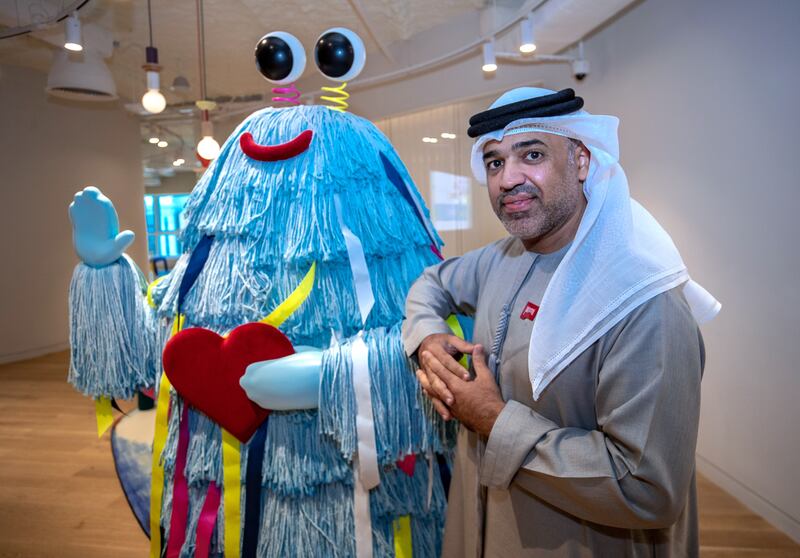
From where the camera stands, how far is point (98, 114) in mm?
5848

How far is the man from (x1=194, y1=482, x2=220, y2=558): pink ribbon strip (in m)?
0.50

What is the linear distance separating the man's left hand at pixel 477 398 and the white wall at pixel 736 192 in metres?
1.71

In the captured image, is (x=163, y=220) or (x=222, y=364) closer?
(x=222, y=364)

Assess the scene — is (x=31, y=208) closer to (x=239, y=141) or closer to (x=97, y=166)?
(x=97, y=166)

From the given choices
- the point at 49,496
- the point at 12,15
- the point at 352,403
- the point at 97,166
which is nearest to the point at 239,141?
the point at 352,403

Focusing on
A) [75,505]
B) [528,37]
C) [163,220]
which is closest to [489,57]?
[528,37]

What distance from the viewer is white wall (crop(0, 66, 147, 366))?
4.95 m

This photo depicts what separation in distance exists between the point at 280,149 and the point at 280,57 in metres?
0.24

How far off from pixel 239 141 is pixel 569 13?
228 centimetres

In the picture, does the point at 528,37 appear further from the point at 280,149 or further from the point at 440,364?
the point at 440,364

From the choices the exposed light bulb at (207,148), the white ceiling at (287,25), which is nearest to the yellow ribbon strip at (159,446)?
the exposed light bulb at (207,148)

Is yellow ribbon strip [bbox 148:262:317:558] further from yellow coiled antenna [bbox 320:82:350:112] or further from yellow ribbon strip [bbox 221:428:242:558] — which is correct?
yellow coiled antenna [bbox 320:82:350:112]

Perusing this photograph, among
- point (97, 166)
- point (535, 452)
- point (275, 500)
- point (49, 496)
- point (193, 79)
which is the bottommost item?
point (49, 496)

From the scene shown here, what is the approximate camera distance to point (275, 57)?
4.02 ft
